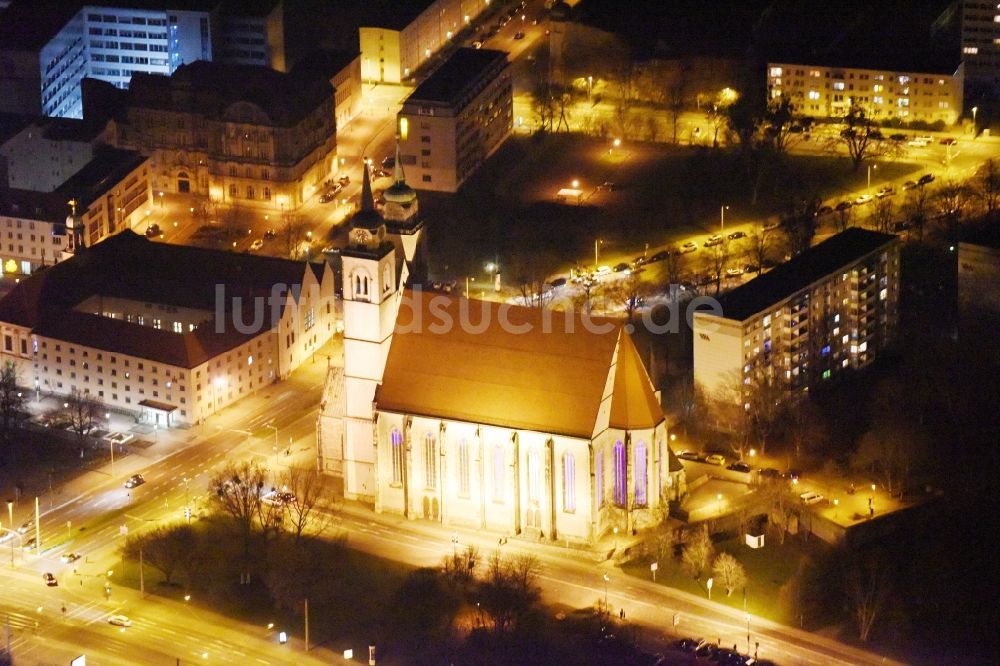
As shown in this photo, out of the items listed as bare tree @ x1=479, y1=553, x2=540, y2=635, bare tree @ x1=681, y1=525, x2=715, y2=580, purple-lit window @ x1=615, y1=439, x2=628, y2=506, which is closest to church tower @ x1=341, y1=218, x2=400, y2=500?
bare tree @ x1=479, y1=553, x2=540, y2=635

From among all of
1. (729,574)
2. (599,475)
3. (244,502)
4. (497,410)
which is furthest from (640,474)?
(244,502)

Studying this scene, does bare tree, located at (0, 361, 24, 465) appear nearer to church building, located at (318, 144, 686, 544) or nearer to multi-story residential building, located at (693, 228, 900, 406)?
church building, located at (318, 144, 686, 544)

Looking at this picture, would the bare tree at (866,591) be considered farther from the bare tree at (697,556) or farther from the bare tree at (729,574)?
the bare tree at (697,556)

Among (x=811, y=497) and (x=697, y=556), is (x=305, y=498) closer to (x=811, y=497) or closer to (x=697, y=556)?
(x=697, y=556)

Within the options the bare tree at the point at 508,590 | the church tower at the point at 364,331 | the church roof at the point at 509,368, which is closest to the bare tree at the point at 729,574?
the church roof at the point at 509,368

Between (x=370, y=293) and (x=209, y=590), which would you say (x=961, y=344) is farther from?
(x=209, y=590)

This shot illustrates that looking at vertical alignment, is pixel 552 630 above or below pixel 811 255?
below

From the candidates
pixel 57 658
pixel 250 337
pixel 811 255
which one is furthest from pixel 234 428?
pixel 811 255
